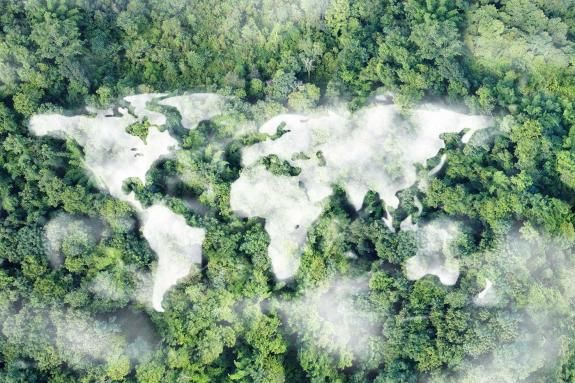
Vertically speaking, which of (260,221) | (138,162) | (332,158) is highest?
(332,158)

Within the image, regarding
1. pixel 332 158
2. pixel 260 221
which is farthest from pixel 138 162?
pixel 332 158

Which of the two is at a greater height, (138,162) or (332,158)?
(332,158)

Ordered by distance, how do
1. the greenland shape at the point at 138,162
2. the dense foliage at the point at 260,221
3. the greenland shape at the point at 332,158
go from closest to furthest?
the dense foliage at the point at 260,221, the greenland shape at the point at 138,162, the greenland shape at the point at 332,158

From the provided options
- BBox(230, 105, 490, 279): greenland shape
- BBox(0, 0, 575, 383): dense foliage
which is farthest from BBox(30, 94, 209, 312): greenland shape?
BBox(230, 105, 490, 279): greenland shape

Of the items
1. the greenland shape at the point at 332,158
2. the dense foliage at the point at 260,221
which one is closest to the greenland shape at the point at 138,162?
the dense foliage at the point at 260,221

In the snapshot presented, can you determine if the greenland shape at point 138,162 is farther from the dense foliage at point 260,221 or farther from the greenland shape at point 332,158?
the greenland shape at point 332,158

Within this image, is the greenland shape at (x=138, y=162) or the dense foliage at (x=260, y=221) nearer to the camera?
the dense foliage at (x=260, y=221)

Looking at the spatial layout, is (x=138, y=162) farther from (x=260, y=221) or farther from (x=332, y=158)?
(x=332, y=158)
